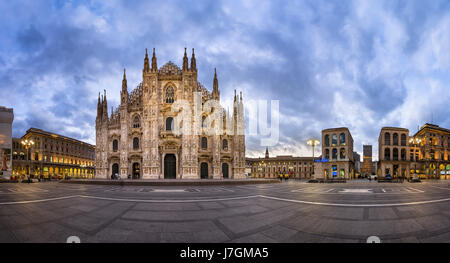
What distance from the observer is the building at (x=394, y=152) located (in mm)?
63625

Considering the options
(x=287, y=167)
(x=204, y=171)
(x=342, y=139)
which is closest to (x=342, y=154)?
(x=342, y=139)

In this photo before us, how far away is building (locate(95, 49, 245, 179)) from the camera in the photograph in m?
37.3

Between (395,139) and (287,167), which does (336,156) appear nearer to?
(395,139)

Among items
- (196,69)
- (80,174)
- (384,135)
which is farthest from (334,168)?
(80,174)

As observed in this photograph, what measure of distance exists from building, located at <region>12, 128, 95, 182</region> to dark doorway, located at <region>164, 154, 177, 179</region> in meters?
33.4

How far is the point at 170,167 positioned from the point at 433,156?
79.8 meters

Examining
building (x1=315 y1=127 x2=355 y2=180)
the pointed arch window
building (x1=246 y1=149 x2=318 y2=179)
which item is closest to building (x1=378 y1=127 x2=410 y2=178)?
building (x1=315 y1=127 x2=355 y2=180)

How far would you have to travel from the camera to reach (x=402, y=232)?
455 centimetres

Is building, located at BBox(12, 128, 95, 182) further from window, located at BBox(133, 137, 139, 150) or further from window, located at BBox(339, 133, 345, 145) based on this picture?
window, located at BBox(339, 133, 345, 145)

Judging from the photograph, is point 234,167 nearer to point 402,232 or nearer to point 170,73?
point 170,73

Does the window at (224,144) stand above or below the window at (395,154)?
above

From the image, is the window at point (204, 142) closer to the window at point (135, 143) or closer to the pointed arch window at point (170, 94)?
the pointed arch window at point (170, 94)

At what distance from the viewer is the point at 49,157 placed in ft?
213

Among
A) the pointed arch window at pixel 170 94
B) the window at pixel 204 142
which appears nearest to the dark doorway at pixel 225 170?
the window at pixel 204 142
